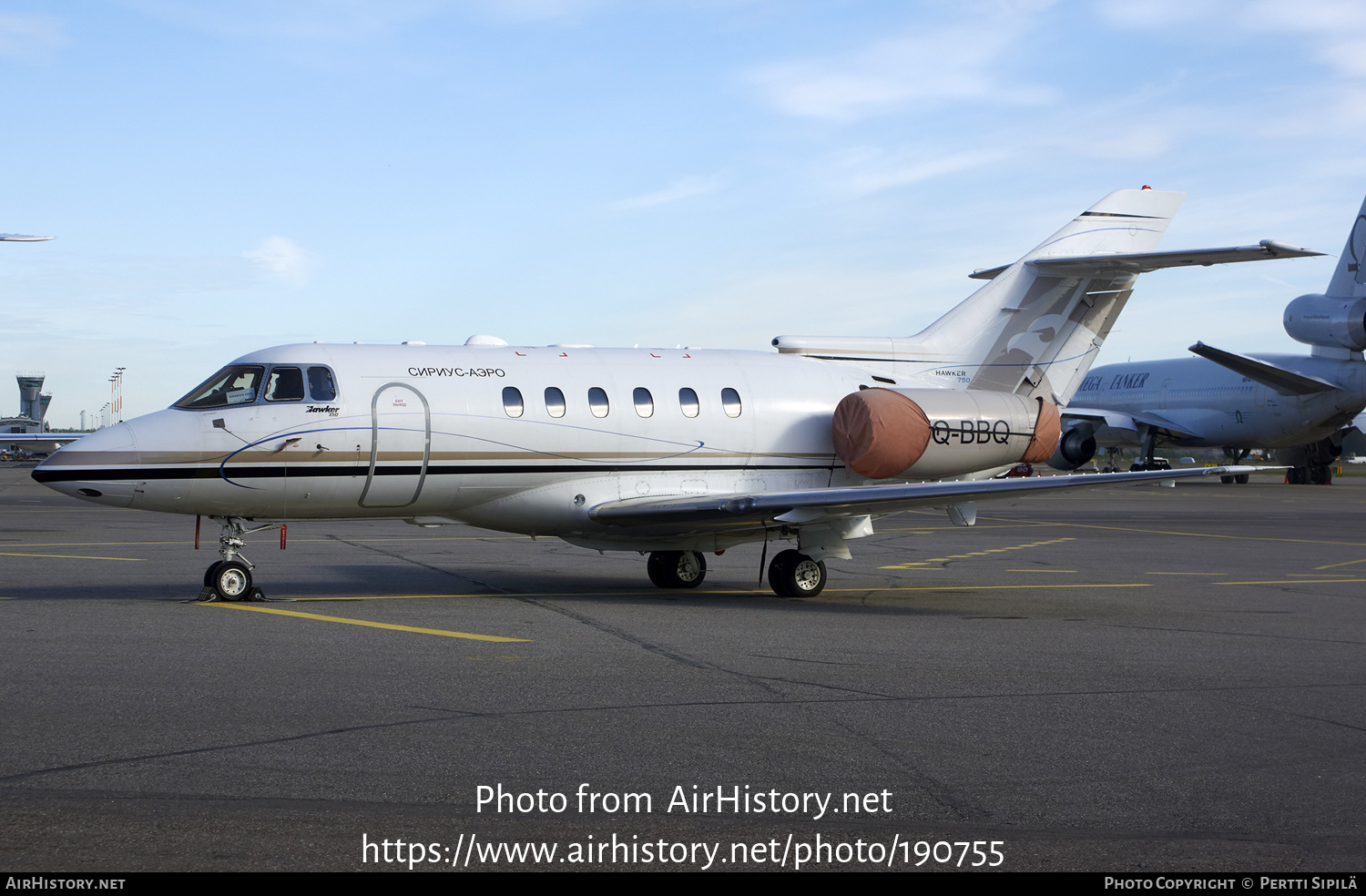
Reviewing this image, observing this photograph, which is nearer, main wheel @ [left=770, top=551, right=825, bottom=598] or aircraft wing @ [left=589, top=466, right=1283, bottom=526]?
aircraft wing @ [left=589, top=466, right=1283, bottom=526]

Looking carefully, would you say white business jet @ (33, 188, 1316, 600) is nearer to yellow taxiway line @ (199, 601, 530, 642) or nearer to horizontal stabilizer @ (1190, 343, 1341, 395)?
yellow taxiway line @ (199, 601, 530, 642)

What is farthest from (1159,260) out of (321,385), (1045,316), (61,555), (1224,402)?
(1224,402)

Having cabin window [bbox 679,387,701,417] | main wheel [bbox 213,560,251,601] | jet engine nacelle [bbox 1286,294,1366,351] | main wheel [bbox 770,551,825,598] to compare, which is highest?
jet engine nacelle [bbox 1286,294,1366,351]

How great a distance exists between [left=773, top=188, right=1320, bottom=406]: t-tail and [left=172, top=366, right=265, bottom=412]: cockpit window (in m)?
7.30

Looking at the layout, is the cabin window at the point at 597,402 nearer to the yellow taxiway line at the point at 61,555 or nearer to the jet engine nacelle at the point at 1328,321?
→ the yellow taxiway line at the point at 61,555

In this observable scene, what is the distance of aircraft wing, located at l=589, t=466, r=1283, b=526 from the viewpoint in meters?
12.6

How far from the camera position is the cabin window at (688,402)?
15.0 meters

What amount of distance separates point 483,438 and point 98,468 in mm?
4121

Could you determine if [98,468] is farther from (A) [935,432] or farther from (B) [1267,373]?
(B) [1267,373]

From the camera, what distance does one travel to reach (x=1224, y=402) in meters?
50.4

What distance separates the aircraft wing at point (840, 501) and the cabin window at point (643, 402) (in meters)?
1.25

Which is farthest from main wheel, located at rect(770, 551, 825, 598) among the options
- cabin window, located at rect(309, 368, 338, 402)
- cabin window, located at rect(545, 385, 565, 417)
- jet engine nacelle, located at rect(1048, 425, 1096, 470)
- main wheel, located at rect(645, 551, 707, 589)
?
jet engine nacelle, located at rect(1048, 425, 1096, 470)

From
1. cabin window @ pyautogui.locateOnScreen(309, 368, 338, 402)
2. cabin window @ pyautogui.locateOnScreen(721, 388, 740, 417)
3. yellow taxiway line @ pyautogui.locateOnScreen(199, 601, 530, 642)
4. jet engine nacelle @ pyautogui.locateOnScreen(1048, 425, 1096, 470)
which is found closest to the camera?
yellow taxiway line @ pyautogui.locateOnScreen(199, 601, 530, 642)

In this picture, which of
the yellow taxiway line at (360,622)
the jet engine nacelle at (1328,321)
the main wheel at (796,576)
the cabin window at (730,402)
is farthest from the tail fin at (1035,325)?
the jet engine nacelle at (1328,321)
